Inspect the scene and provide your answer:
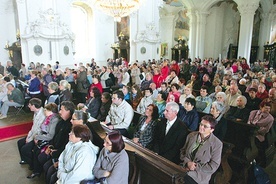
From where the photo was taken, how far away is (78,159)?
100 inches

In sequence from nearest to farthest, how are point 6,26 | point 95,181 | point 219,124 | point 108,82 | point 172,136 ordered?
point 95,181, point 172,136, point 219,124, point 108,82, point 6,26

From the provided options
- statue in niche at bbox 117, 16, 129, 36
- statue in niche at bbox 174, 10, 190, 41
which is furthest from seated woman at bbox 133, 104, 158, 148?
statue in niche at bbox 174, 10, 190, 41

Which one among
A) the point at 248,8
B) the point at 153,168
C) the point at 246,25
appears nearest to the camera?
the point at 153,168

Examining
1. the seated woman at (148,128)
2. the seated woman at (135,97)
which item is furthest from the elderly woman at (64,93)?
the seated woman at (148,128)

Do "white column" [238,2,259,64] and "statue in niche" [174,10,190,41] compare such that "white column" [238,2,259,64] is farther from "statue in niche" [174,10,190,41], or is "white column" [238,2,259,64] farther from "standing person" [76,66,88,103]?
"standing person" [76,66,88,103]

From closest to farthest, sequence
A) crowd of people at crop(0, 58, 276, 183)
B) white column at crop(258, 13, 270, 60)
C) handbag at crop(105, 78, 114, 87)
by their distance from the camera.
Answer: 1. crowd of people at crop(0, 58, 276, 183)
2. handbag at crop(105, 78, 114, 87)
3. white column at crop(258, 13, 270, 60)

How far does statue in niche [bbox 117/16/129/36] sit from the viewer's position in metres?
17.2

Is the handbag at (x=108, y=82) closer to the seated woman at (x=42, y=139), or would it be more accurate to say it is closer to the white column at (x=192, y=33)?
the seated woman at (x=42, y=139)

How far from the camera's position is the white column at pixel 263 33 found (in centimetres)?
1897

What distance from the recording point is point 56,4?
1245 cm

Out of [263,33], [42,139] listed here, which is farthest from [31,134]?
[263,33]

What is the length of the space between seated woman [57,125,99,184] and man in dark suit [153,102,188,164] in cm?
101

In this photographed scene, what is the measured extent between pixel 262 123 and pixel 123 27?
1500 cm

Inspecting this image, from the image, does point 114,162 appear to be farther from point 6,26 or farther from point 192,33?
point 192,33
